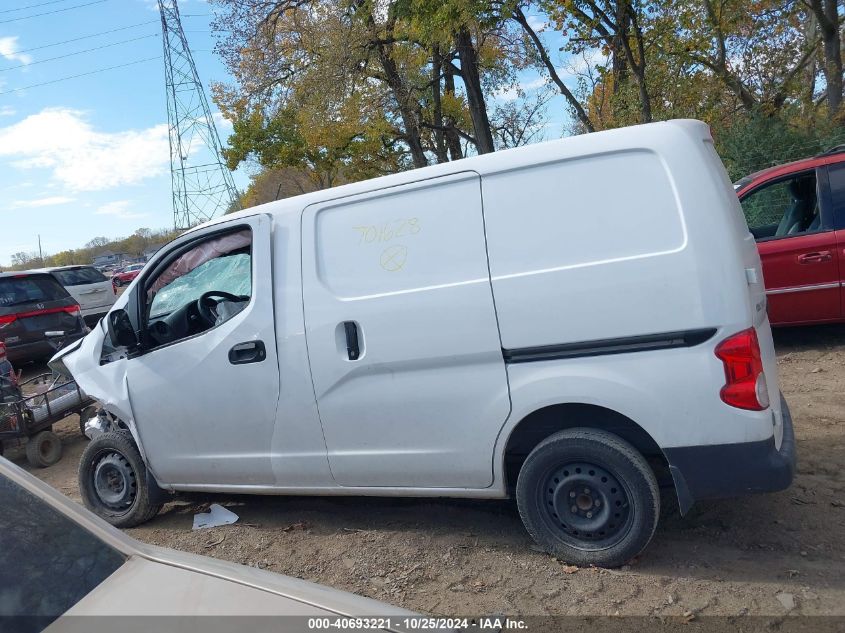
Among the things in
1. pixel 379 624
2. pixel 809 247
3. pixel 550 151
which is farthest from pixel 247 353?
pixel 809 247

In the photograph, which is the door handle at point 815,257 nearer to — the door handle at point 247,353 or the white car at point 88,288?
the door handle at point 247,353

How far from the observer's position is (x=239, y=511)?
5.10 m

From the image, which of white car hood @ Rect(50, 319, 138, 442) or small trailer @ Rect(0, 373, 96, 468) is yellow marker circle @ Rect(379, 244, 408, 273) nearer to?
white car hood @ Rect(50, 319, 138, 442)

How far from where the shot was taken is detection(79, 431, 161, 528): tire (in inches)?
197

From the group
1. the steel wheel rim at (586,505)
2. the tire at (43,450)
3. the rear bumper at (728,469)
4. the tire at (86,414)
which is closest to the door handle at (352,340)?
the steel wheel rim at (586,505)

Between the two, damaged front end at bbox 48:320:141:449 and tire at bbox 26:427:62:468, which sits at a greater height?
damaged front end at bbox 48:320:141:449

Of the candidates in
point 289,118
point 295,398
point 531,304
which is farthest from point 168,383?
point 289,118

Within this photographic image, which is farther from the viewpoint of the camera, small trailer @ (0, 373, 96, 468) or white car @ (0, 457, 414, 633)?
small trailer @ (0, 373, 96, 468)

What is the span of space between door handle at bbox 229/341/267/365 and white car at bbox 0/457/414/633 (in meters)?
1.92

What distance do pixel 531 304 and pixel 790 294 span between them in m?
4.75

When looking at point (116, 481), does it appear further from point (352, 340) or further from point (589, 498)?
point (589, 498)

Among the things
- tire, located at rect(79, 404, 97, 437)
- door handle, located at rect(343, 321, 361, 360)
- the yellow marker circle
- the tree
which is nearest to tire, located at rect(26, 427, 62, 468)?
tire, located at rect(79, 404, 97, 437)

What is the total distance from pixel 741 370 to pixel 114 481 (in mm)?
4197

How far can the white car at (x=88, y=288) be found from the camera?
49.9 ft
